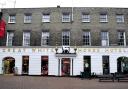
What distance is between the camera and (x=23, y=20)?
4159 centimetres

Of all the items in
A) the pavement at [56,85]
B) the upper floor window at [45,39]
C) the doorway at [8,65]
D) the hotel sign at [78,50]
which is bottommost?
the pavement at [56,85]

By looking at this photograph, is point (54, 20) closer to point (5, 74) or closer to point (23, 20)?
point (23, 20)

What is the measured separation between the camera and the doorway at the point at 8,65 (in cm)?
4122

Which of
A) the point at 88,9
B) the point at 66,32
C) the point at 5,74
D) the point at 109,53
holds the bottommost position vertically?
the point at 5,74

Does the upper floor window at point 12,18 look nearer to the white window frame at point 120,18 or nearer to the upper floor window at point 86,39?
Answer: the upper floor window at point 86,39

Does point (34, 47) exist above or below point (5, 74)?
above

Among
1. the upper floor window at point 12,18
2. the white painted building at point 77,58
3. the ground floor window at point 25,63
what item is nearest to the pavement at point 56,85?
Result: the white painted building at point 77,58

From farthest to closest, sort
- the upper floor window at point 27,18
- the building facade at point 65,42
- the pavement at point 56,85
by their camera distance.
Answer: the upper floor window at point 27,18
the building facade at point 65,42
the pavement at point 56,85

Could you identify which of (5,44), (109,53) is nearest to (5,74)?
(5,44)

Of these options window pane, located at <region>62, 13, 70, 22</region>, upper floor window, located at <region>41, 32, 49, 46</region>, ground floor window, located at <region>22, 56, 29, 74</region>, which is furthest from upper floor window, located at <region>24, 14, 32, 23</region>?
ground floor window, located at <region>22, 56, 29, 74</region>

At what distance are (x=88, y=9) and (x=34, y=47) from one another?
30.9 feet

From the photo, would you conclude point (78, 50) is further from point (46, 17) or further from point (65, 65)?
point (46, 17)

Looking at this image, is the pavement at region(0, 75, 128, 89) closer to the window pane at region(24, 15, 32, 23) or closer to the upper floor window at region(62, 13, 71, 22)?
the upper floor window at region(62, 13, 71, 22)

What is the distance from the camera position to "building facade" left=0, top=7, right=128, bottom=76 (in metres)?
40.0
